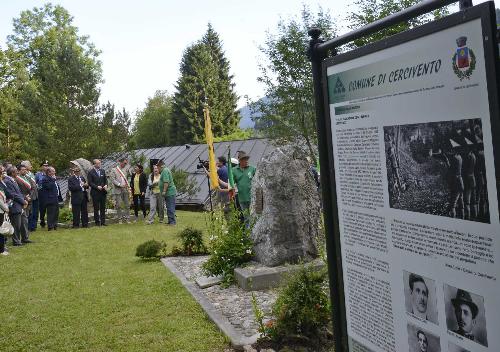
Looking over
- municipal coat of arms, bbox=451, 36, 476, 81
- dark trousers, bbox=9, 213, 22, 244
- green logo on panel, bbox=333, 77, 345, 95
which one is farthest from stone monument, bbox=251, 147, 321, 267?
dark trousers, bbox=9, 213, 22, 244

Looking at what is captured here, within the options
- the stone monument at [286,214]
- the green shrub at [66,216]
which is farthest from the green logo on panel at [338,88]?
the green shrub at [66,216]

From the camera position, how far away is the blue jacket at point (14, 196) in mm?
12169

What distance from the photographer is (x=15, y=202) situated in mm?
12375

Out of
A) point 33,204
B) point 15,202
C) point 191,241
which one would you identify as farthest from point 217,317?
point 33,204

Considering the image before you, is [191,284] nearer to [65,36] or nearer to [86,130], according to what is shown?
[86,130]

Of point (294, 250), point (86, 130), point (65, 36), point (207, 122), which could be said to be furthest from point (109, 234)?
point (65, 36)

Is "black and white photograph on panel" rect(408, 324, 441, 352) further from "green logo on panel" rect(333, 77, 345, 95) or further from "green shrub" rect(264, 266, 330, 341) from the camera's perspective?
"green shrub" rect(264, 266, 330, 341)

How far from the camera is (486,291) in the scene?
1773 mm

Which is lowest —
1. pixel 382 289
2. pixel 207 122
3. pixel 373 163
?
pixel 382 289

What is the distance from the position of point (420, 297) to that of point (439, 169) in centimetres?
56

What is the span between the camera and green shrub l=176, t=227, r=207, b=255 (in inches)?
416

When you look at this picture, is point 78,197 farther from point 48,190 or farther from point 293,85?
point 293,85

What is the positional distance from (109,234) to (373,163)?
1305cm

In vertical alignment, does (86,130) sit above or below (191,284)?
above
